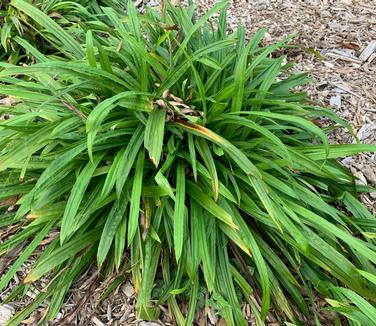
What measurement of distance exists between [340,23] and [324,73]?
2.24 feet

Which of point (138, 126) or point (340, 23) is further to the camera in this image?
point (340, 23)

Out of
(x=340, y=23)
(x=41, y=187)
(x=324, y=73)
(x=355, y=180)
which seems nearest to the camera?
(x=41, y=187)

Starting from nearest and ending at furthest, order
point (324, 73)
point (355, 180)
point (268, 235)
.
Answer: point (268, 235), point (355, 180), point (324, 73)

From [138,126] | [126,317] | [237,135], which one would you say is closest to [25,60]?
[138,126]

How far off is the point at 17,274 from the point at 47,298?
0.22 meters

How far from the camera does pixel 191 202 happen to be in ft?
7.87

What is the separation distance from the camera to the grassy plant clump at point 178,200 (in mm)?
2217

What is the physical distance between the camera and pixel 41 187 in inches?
89.7

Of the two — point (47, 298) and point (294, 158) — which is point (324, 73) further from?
point (47, 298)

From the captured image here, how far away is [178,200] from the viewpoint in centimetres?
221

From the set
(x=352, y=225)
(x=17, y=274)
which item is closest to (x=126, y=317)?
(x=17, y=274)

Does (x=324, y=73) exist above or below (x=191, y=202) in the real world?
above

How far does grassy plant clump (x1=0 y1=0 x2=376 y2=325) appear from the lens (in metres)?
2.22

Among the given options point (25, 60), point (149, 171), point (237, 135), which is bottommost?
point (25, 60)
